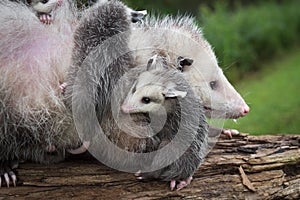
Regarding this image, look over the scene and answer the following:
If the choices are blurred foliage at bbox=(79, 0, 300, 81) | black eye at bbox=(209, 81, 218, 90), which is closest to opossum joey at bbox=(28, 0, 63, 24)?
black eye at bbox=(209, 81, 218, 90)

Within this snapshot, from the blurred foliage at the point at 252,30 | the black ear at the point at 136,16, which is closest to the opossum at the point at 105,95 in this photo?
the black ear at the point at 136,16

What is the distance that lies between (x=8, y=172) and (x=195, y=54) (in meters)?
1.13

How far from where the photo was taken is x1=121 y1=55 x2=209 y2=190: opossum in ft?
8.41

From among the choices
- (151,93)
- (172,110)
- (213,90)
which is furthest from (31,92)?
(213,90)

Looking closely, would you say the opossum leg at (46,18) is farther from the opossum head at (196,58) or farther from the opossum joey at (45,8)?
the opossum head at (196,58)

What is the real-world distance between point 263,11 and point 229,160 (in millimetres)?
6424

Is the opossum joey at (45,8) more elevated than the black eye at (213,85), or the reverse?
the opossum joey at (45,8)

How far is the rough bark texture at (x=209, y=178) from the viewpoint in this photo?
2.66 meters

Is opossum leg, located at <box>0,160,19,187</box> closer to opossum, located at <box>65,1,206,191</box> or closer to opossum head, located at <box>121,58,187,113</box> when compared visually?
opossum, located at <box>65,1,206,191</box>

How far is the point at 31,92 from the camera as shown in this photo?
2635mm

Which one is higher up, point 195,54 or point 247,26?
point 247,26

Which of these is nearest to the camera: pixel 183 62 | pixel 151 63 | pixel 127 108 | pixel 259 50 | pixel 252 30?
pixel 127 108

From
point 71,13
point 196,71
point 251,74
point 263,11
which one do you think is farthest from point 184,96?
point 263,11

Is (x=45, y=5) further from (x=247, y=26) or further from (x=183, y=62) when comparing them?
(x=247, y=26)
